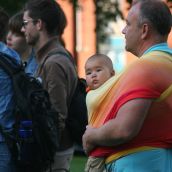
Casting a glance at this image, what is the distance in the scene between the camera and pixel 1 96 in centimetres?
559

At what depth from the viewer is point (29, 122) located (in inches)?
221

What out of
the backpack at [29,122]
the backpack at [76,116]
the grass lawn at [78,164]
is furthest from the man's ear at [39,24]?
the grass lawn at [78,164]

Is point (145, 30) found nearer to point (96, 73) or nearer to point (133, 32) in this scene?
point (133, 32)

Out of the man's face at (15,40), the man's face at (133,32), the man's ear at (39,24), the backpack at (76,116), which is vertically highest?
the man's face at (133,32)

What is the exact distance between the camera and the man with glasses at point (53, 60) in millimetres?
6117

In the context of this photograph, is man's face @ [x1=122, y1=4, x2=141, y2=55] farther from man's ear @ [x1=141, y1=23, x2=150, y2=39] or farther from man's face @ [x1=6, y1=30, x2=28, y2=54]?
man's face @ [x1=6, y1=30, x2=28, y2=54]

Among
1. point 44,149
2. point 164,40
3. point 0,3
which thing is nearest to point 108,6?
point 0,3

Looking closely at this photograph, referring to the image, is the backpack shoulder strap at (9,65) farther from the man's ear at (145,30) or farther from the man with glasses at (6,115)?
the man's ear at (145,30)

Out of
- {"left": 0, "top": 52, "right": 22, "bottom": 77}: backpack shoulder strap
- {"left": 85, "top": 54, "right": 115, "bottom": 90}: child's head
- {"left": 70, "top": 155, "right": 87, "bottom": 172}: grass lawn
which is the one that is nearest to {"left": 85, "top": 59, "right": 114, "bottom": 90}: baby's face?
{"left": 85, "top": 54, "right": 115, "bottom": 90}: child's head

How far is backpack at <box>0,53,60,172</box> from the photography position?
5.59 metres

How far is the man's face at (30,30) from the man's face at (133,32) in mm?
1946

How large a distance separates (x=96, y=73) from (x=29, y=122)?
A: 62cm

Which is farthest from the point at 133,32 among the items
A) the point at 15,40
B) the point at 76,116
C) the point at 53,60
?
the point at 15,40

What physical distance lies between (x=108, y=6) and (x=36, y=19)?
11742 millimetres
